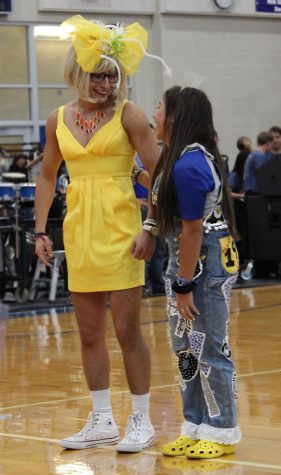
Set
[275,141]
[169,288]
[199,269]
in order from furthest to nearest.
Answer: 1. [275,141]
2. [169,288]
3. [199,269]

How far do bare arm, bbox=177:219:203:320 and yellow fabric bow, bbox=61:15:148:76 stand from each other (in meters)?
0.94

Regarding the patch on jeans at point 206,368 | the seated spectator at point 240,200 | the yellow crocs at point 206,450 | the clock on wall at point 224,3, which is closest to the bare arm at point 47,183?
the patch on jeans at point 206,368

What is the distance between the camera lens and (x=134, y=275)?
17.4 feet

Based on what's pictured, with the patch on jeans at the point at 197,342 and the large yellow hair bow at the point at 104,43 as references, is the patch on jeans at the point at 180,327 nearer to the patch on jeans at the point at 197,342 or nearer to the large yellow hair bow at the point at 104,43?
the patch on jeans at the point at 197,342

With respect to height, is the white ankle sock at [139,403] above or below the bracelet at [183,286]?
below

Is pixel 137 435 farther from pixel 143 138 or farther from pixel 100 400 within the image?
pixel 143 138

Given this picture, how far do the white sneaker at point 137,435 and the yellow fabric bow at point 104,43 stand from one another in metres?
1.60

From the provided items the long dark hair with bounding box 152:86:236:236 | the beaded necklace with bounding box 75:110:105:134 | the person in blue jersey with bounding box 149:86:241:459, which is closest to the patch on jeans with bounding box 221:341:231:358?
the person in blue jersey with bounding box 149:86:241:459

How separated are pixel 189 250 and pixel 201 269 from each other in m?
0.18

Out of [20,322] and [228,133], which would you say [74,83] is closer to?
[20,322]

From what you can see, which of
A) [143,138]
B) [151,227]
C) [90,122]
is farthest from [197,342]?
[90,122]

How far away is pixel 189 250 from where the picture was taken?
4.81 m

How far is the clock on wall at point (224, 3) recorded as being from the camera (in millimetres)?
22312

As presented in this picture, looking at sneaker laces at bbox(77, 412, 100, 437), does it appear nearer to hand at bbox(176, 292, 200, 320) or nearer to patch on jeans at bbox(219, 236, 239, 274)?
hand at bbox(176, 292, 200, 320)
